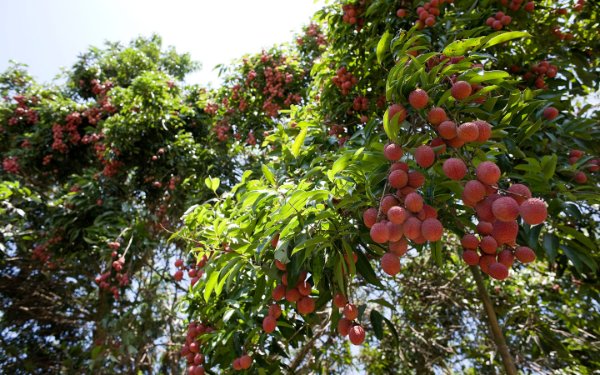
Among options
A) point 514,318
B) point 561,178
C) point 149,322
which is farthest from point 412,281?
point 149,322

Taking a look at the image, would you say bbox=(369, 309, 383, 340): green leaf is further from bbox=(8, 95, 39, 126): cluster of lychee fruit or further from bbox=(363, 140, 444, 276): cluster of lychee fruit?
bbox=(8, 95, 39, 126): cluster of lychee fruit

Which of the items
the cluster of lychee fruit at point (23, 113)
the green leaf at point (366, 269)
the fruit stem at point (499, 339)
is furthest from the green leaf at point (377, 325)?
the cluster of lychee fruit at point (23, 113)

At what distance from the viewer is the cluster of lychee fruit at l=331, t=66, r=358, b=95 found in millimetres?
2566

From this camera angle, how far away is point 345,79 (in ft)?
8.46

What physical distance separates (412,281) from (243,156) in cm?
235

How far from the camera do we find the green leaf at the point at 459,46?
0.96 metres

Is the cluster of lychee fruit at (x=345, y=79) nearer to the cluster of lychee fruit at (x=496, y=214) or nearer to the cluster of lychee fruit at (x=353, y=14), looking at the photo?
the cluster of lychee fruit at (x=353, y=14)

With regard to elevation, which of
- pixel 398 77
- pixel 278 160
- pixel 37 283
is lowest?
pixel 398 77

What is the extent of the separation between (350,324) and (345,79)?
1.87 m

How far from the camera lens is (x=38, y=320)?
202 inches

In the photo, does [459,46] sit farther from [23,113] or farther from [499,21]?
[23,113]

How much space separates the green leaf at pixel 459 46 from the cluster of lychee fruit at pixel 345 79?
62.6 inches

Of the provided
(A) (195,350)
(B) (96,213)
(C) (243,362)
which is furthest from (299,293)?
(B) (96,213)

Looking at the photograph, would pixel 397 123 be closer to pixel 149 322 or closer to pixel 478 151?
pixel 478 151
